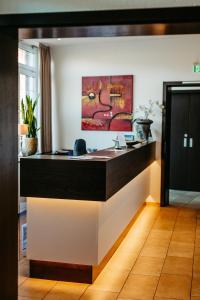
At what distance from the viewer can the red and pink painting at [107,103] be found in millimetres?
7762

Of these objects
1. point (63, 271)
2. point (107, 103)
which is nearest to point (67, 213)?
point (63, 271)

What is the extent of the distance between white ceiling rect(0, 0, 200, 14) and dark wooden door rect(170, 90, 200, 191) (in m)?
6.86

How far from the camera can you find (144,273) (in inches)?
167

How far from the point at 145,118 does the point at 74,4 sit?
5295 millimetres

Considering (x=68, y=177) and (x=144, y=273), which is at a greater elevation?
(x=68, y=177)

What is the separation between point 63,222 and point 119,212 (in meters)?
1.04

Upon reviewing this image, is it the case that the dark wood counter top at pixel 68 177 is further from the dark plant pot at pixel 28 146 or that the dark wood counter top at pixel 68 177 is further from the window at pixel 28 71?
the window at pixel 28 71

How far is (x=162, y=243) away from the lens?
210 inches

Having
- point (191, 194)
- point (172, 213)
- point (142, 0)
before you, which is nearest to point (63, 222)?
point (142, 0)

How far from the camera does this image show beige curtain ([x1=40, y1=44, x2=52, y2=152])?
7.82 metres

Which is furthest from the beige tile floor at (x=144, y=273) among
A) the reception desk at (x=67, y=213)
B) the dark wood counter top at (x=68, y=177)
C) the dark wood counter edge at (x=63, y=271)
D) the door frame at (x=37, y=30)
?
the door frame at (x=37, y=30)

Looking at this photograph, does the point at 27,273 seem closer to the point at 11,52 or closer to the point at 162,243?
the point at 162,243

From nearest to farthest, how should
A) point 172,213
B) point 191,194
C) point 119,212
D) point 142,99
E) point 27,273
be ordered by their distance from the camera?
point 27,273 → point 119,212 → point 172,213 → point 142,99 → point 191,194

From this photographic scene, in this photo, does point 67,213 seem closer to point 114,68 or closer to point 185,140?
point 114,68
